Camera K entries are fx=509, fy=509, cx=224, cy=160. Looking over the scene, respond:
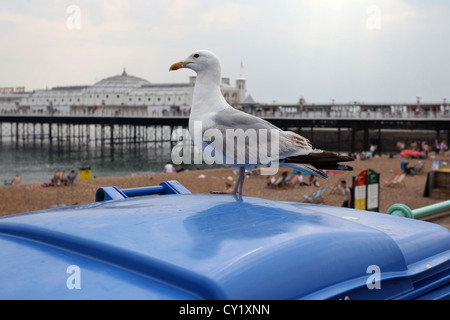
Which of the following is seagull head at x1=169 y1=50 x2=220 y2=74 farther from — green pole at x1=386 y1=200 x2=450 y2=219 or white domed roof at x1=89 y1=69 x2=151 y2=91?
white domed roof at x1=89 y1=69 x2=151 y2=91

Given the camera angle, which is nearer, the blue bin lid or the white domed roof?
the blue bin lid

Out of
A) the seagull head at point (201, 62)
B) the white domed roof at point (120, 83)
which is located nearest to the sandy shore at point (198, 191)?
the seagull head at point (201, 62)

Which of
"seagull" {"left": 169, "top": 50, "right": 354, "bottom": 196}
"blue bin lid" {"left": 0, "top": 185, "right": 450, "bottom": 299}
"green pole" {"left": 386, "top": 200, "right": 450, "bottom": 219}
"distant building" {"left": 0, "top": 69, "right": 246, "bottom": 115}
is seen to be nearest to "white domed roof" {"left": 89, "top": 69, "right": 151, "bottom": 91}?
"distant building" {"left": 0, "top": 69, "right": 246, "bottom": 115}

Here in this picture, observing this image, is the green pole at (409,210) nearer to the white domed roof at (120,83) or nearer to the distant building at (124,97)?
the distant building at (124,97)

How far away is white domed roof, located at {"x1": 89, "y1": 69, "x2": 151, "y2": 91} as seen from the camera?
79.3 m

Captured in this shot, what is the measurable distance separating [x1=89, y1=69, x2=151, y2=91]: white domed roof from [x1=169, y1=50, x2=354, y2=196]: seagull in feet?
252

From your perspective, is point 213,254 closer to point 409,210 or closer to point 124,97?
point 409,210

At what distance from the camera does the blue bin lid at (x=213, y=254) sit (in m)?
1.38

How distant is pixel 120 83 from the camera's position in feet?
276

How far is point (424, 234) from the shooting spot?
2.08 metres

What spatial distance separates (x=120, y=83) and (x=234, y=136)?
8376 centimetres

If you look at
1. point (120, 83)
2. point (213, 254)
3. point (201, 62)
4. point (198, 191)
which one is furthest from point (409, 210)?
point (120, 83)

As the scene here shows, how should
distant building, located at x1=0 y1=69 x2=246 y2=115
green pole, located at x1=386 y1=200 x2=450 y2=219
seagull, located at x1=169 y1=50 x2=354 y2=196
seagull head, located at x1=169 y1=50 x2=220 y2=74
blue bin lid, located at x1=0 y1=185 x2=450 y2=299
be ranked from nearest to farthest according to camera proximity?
blue bin lid, located at x1=0 y1=185 x2=450 y2=299
seagull, located at x1=169 y1=50 x2=354 y2=196
seagull head, located at x1=169 y1=50 x2=220 y2=74
green pole, located at x1=386 y1=200 x2=450 y2=219
distant building, located at x1=0 y1=69 x2=246 y2=115
